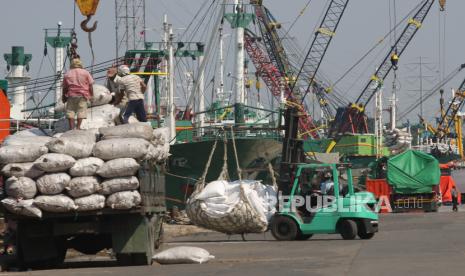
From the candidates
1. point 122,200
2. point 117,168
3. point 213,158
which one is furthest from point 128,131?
point 213,158

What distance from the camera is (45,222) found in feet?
53.1

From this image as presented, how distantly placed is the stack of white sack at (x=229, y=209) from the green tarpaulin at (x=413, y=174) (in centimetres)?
2470

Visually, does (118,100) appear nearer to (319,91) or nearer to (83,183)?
(83,183)

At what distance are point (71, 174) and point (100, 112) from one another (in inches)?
121

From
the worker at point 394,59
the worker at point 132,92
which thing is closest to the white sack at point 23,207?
the worker at point 132,92

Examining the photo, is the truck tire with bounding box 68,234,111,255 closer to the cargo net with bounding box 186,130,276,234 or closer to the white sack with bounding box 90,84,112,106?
the white sack with bounding box 90,84,112,106

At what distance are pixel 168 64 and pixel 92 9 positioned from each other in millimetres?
26354

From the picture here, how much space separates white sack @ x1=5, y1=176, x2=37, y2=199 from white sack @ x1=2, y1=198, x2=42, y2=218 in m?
0.08

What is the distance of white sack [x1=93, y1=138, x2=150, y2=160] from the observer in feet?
53.0

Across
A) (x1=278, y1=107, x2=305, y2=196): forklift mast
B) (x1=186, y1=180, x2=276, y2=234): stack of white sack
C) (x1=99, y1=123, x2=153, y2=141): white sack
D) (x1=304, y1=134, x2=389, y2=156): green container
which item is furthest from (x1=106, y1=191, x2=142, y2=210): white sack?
(x1=304, y1=134, x2=389, y2=156): green container

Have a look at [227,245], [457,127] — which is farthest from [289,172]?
[457,127]

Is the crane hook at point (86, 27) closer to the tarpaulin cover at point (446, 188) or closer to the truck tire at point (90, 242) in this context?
the truck tire at point (90, 242)

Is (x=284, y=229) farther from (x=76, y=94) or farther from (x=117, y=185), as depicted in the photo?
(x=117, y=185)

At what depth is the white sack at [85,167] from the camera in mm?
15859
